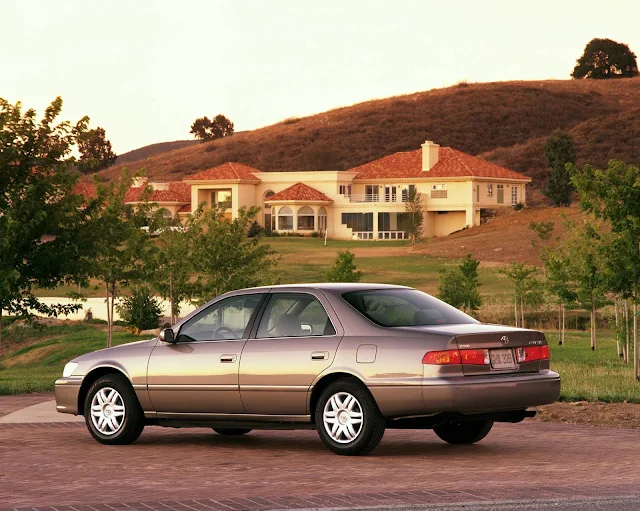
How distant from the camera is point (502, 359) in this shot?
424 inches

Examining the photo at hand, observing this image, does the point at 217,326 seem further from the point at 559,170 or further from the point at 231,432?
the point at 559,170

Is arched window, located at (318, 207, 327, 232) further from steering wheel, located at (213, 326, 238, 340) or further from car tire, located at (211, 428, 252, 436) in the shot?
steering wheel, located at (213, 326, 238, 340)

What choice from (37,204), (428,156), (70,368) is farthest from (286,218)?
(70,368)

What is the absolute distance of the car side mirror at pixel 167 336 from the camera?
1205 centimetres

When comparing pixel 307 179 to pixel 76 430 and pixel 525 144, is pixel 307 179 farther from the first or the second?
pixel 76 430

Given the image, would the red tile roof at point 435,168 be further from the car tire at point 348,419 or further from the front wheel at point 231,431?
the car tire at point 348,419

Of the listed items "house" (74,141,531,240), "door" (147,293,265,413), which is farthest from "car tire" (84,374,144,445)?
"house" (74,141,531,240)

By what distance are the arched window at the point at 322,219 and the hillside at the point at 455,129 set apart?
3867 cm

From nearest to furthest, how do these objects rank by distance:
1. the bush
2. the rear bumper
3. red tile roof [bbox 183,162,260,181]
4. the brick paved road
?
the brick paved road
the rear bumper
the bush
red tile roof [bbox 183,162,260,181]

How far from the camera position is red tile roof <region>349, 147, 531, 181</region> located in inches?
3691

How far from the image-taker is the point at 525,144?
14000cm

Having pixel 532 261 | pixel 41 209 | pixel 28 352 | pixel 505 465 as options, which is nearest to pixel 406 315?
pixel 505 465

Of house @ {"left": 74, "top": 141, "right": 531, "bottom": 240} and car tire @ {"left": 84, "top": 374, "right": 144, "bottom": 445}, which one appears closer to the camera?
car tire @ {"left": 84, "top": 374, "right": 144, "bottom": 445}

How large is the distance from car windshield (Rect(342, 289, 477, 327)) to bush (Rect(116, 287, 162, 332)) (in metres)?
28.1
